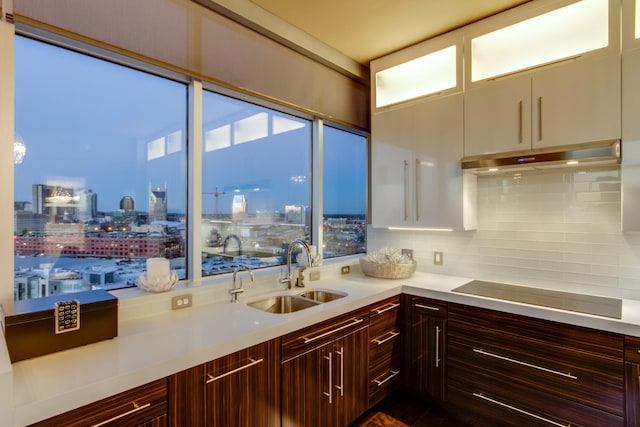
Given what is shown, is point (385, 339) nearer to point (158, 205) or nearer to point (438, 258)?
point (438, 258)

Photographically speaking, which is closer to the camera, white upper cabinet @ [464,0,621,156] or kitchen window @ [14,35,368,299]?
kitchen window @ [14,35,368,299]

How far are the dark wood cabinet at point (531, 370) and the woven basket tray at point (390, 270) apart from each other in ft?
1.74

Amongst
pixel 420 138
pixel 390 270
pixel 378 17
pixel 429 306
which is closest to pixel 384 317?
pixel 429 306

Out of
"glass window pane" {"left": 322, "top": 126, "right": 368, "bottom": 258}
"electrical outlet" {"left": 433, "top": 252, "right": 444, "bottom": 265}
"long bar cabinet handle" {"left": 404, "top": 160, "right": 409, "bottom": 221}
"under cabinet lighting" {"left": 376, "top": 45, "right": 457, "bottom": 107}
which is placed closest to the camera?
"under cabinet lighting" {"left": 376, "top": 45, "right": 457, "bottom": 107}

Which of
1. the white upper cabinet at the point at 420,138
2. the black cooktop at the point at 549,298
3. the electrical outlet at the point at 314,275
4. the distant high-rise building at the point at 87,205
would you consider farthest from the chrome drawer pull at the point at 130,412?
the white upper cabinet at the point at 420,138

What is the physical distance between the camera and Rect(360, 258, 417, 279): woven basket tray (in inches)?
106

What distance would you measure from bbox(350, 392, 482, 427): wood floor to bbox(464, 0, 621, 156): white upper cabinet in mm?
1882

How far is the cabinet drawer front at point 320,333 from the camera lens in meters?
1.72

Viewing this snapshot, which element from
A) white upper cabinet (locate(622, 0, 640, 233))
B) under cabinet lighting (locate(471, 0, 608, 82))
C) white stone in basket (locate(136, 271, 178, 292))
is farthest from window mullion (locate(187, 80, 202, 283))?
white upper cabinet (locate(622, 0, 640, 233))

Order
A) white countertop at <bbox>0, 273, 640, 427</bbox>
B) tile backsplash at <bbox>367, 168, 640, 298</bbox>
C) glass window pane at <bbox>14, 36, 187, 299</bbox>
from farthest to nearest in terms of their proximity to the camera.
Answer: tile backsplash at <bbox>367, 168, 640, 298</bbox> → glass window pane at <bbox>14, 36, 187, 299</bbox> → white countertop at <bbox>0, 273, 640, 427</bbox>

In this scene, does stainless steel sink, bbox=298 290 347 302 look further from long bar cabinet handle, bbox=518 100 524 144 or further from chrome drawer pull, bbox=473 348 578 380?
long bar cabinet handle, bbox=518 100 524 144

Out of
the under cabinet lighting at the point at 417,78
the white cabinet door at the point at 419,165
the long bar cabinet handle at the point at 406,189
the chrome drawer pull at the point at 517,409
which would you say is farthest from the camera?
the long bar cabinet handle at the point at 406,189

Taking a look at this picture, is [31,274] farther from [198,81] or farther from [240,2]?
[240,2]

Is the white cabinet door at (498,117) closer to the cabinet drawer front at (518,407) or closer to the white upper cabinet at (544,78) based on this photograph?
the white upper cabinet at (544,78)
